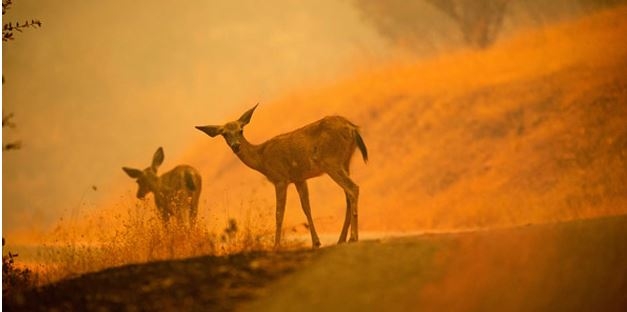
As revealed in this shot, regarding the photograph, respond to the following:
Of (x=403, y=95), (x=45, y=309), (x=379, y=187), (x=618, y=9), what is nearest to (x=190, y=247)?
(x=45, y=309)

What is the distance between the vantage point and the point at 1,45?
3.59 metres

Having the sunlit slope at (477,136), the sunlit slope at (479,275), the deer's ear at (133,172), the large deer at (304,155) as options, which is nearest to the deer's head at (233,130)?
the large deer at (304,155)

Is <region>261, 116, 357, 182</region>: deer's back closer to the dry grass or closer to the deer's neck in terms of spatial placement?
the deer's neck

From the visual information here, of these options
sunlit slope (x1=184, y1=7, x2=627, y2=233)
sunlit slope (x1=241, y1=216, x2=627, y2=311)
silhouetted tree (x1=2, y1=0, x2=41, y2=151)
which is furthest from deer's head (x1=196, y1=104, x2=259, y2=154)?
silhouetted tree (x1=2, y1=0, x2=41, y2=151)


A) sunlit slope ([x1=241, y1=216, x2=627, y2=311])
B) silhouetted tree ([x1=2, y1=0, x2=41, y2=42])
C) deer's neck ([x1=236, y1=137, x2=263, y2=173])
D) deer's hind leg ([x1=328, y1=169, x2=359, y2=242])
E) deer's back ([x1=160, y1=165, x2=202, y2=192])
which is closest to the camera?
sunlit slope ([x1=241, y1=216, x2=627, y2=311])

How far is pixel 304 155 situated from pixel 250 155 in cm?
25

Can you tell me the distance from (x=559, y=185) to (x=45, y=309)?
7.19 feet

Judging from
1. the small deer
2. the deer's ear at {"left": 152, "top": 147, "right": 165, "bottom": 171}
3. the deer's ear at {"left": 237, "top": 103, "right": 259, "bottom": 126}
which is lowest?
the small deer

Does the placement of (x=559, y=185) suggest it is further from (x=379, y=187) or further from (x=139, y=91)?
(x=139, y=91)

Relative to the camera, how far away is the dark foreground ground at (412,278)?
3037mm

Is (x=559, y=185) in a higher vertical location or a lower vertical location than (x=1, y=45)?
lower

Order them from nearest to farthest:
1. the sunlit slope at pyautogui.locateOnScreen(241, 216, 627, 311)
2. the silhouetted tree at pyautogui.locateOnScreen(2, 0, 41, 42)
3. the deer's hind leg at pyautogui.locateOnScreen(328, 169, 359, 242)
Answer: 1. the sunlit slope at pyautogui.locateOnScreen(241, 216, 627, 311)
2. the deer's hind leg at pyautogui.locateOnScreen(328, 169, 359, 242)
3. the silhouetted tree at pyautogui.locateOnScreen(2, 0, 41, 42)

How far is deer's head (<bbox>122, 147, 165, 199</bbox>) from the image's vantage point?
11.4 feet

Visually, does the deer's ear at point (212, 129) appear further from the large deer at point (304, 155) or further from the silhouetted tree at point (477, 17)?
the silhouetted tree at point (477, 17)
